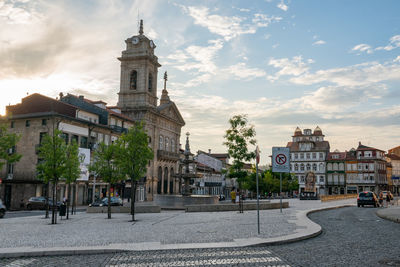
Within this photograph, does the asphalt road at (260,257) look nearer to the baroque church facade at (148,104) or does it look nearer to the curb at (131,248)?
the curb at (131,248)

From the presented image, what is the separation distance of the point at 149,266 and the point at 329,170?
100.0 m

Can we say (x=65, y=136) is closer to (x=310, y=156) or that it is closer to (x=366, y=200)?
(x=366, y=200)

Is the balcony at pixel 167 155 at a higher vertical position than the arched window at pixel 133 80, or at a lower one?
lower

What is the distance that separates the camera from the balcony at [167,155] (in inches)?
2638

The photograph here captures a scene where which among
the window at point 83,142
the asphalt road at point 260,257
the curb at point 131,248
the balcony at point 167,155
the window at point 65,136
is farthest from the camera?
the balcony at point 167,155

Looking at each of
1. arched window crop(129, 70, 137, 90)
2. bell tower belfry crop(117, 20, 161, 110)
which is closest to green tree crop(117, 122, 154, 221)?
bell tower belfry crop(117, 20, 161, 110)

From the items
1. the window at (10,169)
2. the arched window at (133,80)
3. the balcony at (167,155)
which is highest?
the arched window at (133,80)

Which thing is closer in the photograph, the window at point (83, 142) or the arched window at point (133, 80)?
the window at point (83, 142)

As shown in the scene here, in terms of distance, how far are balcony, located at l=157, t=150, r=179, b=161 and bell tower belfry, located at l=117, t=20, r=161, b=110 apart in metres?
8.53

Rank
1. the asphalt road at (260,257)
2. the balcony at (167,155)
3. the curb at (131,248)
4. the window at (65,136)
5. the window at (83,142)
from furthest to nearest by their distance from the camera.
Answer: the balcony at (167,155)
the window at (83,142)
the window at (65,136)
the curb at (131,248)
the asphalt road at (260,257)

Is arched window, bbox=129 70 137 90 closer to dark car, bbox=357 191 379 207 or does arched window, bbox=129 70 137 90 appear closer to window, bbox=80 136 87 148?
window, bbox=80 136 87 148

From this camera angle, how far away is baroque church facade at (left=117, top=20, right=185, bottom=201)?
64625mm

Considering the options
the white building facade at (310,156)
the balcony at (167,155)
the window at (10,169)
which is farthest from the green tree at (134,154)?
the white building facade at (310,156)

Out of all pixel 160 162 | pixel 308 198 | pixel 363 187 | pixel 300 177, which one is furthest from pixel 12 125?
pixel 363 187
